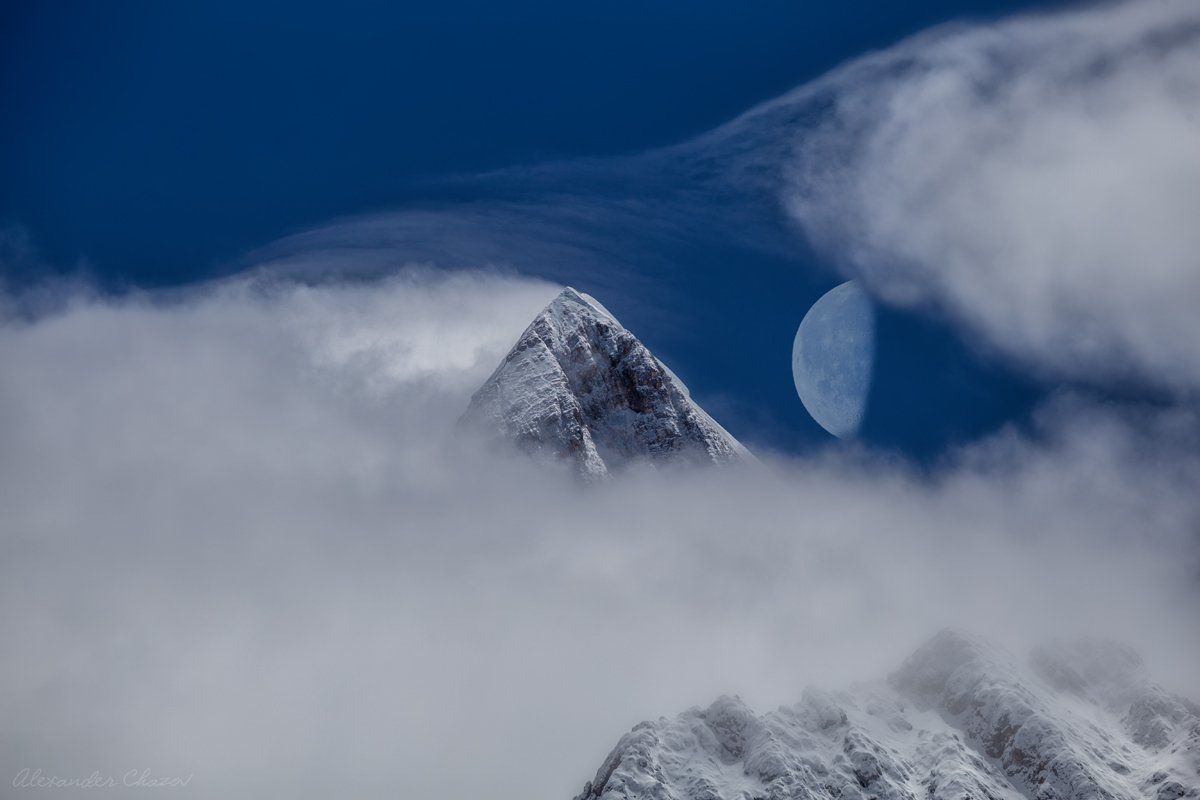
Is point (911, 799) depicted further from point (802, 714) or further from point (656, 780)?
point (656, 780)

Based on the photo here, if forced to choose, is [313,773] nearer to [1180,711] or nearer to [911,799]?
[911,799]

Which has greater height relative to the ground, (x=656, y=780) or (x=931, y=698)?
(x=931, y=698)

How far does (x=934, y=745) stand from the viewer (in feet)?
540

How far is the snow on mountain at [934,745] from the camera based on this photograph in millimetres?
149375

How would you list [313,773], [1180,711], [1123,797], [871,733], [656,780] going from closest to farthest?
[656,780], [1123,797], [871,733], [1180,711], [313,773]

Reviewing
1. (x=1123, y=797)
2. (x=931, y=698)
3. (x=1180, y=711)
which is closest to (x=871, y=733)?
(x=931, y=698)

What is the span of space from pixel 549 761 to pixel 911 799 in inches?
2781

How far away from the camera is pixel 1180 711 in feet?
599

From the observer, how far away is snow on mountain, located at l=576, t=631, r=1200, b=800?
149375 mm

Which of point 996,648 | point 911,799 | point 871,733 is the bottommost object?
point 911,799

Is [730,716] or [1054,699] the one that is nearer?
[730,716]

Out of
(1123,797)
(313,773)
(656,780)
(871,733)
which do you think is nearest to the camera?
(656,780)

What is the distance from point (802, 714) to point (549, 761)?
173 ft

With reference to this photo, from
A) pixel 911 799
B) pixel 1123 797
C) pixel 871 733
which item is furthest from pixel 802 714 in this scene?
pixel 1123 797
